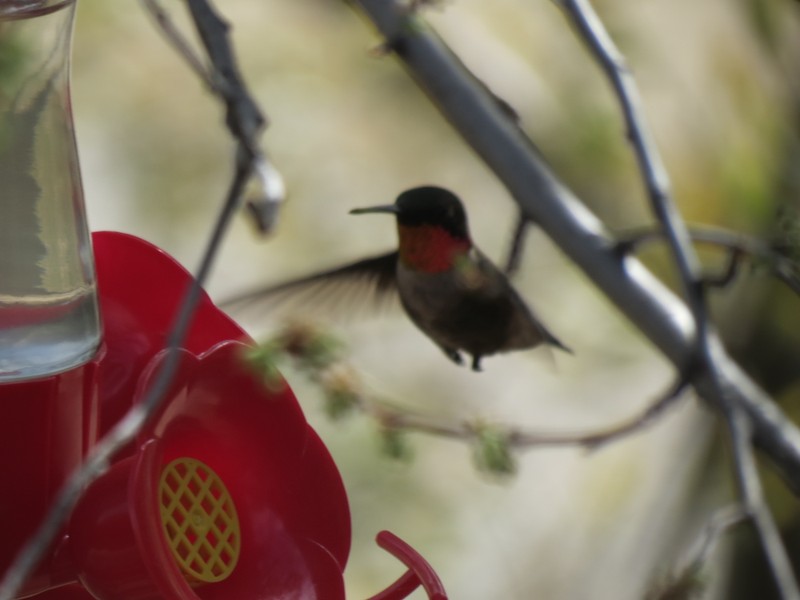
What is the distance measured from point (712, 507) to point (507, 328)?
2210mm

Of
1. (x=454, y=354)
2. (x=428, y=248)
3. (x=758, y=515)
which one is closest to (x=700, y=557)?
(x=758, y=515)

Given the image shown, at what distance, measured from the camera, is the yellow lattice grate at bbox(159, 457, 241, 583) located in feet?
4.98

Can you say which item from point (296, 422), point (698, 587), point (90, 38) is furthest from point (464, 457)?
point (698, 587)

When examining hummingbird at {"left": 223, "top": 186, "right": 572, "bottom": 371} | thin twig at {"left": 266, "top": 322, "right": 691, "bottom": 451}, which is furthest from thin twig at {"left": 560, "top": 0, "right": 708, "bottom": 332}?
hummingbird at {"left": 223, "top": 186, "right": 572, "bottom": 371}

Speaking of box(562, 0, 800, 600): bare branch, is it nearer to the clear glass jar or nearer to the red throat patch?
the clear glass jar

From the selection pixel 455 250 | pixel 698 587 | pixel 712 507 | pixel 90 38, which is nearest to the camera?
pixel 698 587

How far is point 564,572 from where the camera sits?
479 centimetres

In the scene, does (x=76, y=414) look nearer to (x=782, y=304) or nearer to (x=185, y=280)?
(x=185, y=280)

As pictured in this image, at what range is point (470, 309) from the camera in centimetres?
245

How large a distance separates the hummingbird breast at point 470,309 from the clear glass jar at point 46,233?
3.18ft

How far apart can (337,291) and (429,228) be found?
23 centimetres

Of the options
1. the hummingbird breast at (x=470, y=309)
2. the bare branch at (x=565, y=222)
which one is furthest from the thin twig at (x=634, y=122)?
the hummingbird breast at (x=470, y=309)

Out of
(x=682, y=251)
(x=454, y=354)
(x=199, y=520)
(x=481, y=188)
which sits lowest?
(x=481, y=188)

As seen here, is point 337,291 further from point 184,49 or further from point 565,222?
point 184,49
